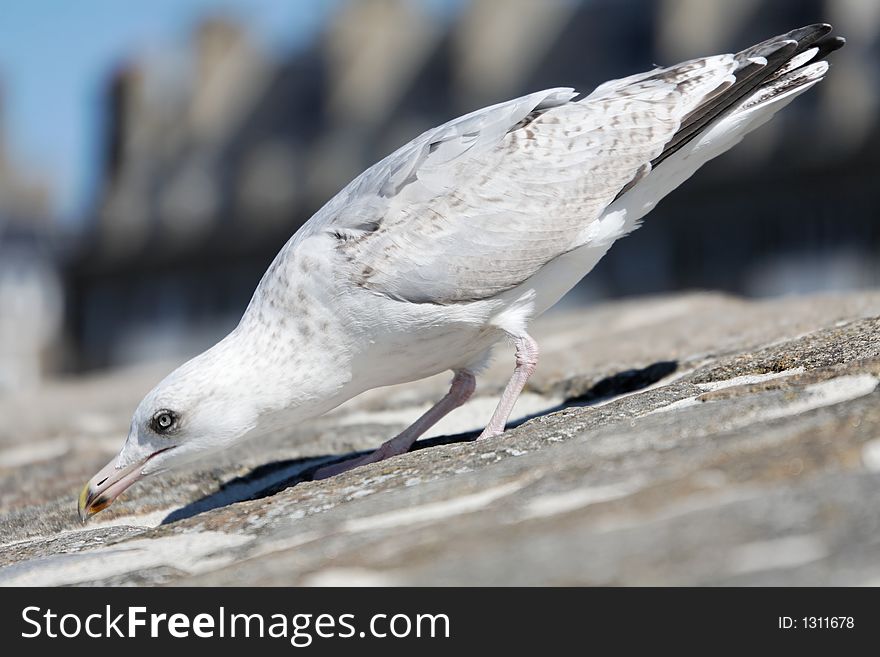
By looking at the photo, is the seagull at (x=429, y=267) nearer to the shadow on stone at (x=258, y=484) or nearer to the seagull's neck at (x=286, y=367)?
the seagull's neck at (x=286, y=367)

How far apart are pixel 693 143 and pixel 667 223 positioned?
1205 cm

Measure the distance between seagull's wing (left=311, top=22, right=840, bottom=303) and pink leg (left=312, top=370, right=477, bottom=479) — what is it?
18.5 inches

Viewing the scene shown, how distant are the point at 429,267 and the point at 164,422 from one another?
36.3 inches

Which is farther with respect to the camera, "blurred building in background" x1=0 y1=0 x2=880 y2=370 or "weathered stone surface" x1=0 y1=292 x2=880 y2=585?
"blurred building in background" x1=0 y1=0 x2=880 y2=370

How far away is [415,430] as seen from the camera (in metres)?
3.70

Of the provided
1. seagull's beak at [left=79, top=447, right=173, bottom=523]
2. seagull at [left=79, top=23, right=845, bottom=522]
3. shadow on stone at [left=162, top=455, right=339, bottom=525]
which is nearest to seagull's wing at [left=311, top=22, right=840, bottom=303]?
seagull at [left=79, top=23, right=845, bottom=522]

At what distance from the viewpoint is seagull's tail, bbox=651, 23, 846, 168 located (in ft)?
12.4

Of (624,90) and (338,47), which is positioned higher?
(338,47)

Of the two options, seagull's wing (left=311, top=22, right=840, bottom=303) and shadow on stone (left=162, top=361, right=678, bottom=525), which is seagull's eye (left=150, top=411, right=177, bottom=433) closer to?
shadow on stone (left=162, top=361, right=678, bottom=525)
